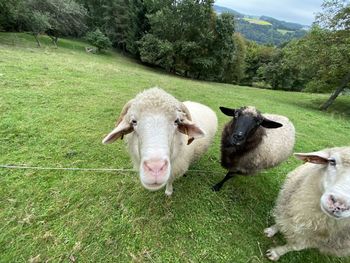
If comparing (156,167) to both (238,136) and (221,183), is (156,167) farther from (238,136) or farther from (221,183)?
(221,183)

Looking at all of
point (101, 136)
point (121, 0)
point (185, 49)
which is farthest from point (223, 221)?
point (121, 0)

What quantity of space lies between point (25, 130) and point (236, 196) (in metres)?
5.35

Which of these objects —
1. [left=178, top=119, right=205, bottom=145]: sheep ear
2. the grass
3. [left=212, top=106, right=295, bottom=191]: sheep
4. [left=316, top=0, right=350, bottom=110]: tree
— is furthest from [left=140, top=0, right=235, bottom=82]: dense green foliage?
[left=178, top=119, right=205, bottom=145]: sheep ear

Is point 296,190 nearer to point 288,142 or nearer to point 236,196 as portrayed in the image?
point 236,196

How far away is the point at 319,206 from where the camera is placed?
2.84m

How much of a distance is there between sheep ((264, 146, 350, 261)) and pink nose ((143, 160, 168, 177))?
180cm

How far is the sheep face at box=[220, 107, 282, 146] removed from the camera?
11.9 ft

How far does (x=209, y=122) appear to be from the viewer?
16.3 ft

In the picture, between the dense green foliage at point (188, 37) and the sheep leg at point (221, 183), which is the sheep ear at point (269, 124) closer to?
the sheep leg at point (221, 183)

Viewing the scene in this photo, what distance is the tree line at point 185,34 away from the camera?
1639cm

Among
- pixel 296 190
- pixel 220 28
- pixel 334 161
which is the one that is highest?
pixel 220 28

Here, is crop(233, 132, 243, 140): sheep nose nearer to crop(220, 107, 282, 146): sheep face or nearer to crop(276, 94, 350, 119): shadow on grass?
crop(220, 107, 282, 146): sheep face

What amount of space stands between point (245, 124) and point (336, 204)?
184cm

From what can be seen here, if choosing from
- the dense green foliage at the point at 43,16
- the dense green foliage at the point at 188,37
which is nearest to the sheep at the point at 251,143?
the dense green foliage at the point at 188,37
